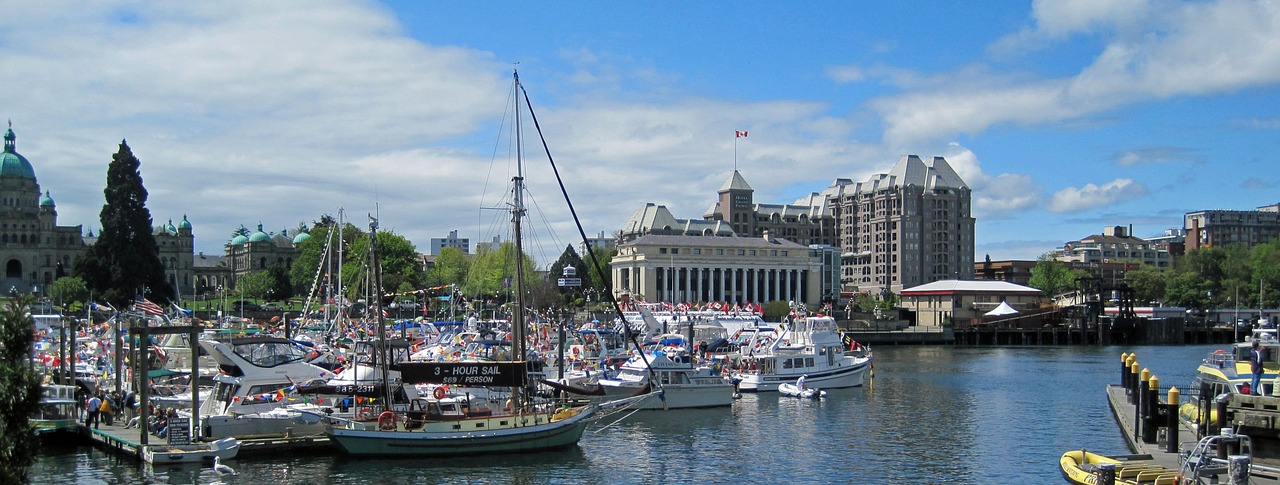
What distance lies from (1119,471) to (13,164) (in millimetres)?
184201

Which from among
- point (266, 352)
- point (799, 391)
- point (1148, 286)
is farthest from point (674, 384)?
point (1148, 286)

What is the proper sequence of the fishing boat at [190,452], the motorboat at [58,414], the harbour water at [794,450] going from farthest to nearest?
the motorboat at [58,414] → the harbour water at [794,450] → the fishing boat at [190,452]

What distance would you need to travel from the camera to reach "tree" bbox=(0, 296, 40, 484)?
1546 cm

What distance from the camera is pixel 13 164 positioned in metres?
179

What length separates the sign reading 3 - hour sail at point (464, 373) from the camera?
39.5m

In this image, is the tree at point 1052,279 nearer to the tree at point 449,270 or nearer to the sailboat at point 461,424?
the tree at point 449,270

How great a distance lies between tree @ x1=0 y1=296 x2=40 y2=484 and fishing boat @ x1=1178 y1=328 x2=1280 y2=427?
28326 mm

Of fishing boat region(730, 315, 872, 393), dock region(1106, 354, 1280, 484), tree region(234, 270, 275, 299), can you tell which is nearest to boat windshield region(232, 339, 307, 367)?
fishing boat region(730, 315, 872, 393)

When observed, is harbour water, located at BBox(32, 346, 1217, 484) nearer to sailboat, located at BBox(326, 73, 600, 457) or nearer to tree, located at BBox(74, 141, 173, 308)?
sailboat, located at BBox(326, 73, 600, 457)

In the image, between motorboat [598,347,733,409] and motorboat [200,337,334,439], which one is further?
motorboat [598,347,733,409]

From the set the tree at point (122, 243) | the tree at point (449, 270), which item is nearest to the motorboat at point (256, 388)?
the tree at point (122, 243)

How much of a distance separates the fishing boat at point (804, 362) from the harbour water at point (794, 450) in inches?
48.5

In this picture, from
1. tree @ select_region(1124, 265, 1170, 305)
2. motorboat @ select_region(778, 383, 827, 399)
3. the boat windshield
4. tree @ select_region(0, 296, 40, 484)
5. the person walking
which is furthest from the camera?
tree @ select_region(1124, 265, 1170, 305)

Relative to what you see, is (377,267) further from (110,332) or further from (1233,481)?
(110,332)
